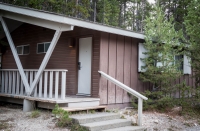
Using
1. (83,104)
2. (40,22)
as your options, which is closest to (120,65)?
(83,104)

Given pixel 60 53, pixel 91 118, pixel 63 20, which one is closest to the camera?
pixel 91 118

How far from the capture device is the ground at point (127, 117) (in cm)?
535

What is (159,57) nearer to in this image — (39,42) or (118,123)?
(118,123)

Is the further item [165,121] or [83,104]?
[165,121]

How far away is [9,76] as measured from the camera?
8.30 m

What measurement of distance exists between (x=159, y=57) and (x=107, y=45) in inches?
71.6

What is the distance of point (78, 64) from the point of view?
8062 mm

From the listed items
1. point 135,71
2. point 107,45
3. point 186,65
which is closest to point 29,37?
point 107,45

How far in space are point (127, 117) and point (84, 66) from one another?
7.44 ft

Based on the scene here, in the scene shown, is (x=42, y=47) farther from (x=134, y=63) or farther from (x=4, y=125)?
(x=4, y=125)

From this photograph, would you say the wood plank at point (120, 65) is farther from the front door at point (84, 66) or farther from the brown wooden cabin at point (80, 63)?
the front door at point (84, 66)

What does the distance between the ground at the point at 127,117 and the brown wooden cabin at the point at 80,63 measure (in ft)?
1.90

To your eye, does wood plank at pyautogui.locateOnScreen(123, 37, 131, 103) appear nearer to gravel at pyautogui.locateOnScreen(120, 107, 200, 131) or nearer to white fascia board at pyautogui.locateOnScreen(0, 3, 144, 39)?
white fascia board at pyautogui.locateOnScreen(0, 3, 144, 39)

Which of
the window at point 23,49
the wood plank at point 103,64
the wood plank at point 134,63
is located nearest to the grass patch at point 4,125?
the wood plank at point 103,64
